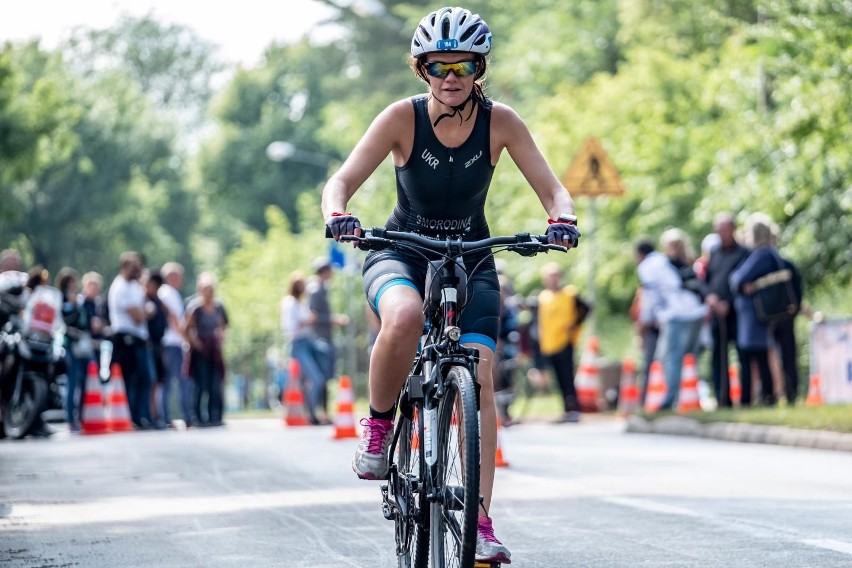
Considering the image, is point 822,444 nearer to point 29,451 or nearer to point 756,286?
point 756,286

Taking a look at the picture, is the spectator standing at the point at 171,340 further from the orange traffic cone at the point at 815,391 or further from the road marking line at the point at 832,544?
the road marking line at the point at 832,544

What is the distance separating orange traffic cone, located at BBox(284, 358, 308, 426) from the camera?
21.6 metres

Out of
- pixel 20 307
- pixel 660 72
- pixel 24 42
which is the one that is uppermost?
pixel 24 42

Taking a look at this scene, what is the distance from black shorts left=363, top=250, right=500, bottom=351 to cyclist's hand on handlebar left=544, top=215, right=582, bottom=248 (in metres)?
0.28

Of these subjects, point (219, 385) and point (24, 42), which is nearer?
point (219, 385)

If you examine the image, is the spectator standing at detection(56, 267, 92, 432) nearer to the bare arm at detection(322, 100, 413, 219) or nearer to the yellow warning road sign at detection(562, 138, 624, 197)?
the yellow warning road sign at detection(562, 138, 624, 197)

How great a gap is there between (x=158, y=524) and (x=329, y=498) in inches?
55.8

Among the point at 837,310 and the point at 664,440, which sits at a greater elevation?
the point at 837,310

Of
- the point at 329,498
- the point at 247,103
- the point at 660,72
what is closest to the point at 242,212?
the point at 247,103

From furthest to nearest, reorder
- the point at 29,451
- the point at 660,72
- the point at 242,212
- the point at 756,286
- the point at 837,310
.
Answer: the point at 242,212 < the point at 660,72 < the point at 837,310 < the point at 756,286 < the point at 29,451

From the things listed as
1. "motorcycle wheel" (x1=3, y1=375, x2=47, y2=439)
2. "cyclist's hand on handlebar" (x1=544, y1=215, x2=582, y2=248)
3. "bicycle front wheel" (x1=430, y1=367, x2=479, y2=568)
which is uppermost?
"cyclist's hand on handlebar" (x1=544, y1=215, x2=582, y2=248)

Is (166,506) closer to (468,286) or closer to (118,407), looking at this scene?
(468,286)

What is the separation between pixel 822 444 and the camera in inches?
574

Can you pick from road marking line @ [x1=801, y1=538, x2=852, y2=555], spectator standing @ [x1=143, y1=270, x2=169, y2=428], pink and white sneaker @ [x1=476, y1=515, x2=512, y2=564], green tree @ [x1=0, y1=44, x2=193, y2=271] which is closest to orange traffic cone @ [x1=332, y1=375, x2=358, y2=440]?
spectator standing @ [x1=143, y1=270, x2=169, y2=428]
